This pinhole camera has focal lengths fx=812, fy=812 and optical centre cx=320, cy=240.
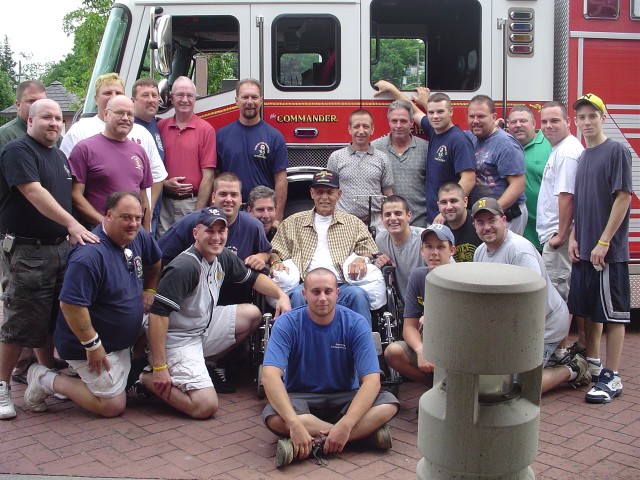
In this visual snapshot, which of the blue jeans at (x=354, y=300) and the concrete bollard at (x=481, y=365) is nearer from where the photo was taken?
the concrete bollard at (x=481, y=365)

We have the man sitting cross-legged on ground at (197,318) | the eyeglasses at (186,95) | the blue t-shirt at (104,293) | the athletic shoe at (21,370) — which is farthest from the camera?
the eyeglasses at (186,95)

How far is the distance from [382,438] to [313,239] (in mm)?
1942

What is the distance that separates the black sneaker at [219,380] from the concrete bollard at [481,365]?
341 cm

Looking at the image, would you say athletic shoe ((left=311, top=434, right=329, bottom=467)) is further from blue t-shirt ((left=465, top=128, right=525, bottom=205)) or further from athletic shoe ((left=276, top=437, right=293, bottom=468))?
blue t-shirt ((left=465, top=128, right=525, bottom=205))

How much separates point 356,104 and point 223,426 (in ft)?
10.4

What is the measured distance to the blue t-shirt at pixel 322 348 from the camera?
15.7ft

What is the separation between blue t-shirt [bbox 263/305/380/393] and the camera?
479cm

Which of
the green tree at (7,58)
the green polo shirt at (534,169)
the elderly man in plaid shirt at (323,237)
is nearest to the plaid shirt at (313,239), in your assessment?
the elderly man in plaid shirt at (323,237)

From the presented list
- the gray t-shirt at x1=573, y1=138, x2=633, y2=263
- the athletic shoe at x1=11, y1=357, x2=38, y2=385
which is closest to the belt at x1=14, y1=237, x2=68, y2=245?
the athletic shoe at x1=11, y1=357, x2=38, y2=385

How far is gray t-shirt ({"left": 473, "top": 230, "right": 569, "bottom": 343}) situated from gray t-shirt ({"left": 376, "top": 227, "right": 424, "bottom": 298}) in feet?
1.63

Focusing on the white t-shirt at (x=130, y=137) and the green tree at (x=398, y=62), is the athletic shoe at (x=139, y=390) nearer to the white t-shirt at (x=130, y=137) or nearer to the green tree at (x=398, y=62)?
the white t-shirt at (x=130, y=137)

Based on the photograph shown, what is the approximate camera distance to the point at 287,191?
7.11 metres

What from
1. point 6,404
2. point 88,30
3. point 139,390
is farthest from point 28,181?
point 88,30

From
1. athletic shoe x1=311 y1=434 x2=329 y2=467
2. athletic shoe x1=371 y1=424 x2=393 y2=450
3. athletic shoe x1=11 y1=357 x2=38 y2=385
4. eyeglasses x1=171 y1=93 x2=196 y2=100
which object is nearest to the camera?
athletic shoe x1=311 y1=434 x2=329 y2=467
